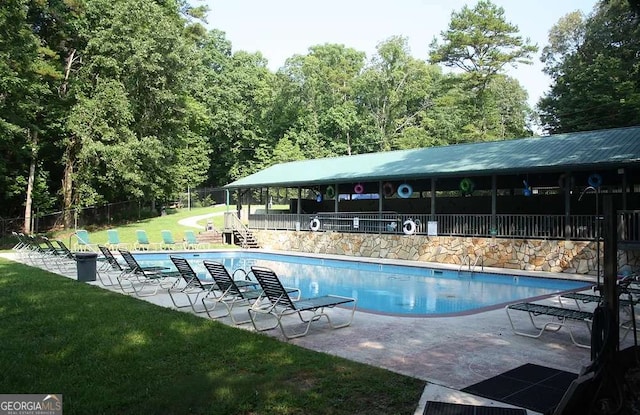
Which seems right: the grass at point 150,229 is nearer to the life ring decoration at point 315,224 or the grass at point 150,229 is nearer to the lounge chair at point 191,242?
the lounge chair at point 191,242

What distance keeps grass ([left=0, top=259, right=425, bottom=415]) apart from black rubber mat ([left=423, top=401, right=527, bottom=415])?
6.8 inches

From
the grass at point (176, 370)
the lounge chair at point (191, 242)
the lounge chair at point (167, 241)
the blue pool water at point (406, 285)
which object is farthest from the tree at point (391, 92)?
the grass at point (176, 370)

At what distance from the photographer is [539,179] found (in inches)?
730

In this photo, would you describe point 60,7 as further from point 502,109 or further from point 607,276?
point 502,109

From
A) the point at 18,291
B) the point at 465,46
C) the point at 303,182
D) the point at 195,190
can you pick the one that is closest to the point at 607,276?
the point at 18,291

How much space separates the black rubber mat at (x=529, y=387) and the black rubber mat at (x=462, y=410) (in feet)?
0.71

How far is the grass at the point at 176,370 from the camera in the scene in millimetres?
3930

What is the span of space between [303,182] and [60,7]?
57.0ft

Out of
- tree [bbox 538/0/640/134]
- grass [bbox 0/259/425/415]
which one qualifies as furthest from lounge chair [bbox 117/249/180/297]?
tree [bbox 538/0/640/134]

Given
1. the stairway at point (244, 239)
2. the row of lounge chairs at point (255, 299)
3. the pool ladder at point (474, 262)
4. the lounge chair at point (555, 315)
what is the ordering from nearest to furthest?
1. the lounge chair at point (555, 315)
2. the row of lounge chairs at point (255, 299)
3. the pool ladder at point (474, 262)
4. the stairway at point (244, 239)

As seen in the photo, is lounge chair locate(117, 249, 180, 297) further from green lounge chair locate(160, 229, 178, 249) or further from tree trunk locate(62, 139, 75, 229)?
tree trunk locate(62, 139, 75, 229)

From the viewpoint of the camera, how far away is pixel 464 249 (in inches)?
674

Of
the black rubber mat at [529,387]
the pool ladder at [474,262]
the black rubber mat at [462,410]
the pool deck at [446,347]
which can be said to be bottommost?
the pool ladder at [474,262]

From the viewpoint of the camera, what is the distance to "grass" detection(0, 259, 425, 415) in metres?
3.93
